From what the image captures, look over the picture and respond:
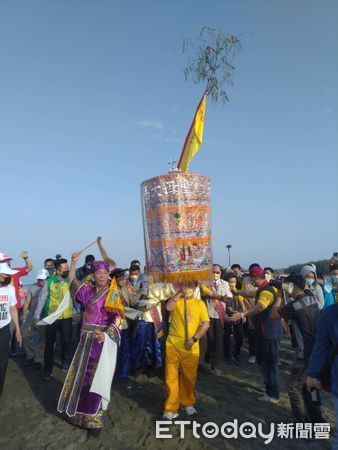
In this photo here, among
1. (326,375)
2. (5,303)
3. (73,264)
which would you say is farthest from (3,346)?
Result: (326,375)

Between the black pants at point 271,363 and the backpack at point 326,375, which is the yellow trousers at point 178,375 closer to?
the black pants at point 271,363

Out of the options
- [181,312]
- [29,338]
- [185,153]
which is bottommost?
[29,338]

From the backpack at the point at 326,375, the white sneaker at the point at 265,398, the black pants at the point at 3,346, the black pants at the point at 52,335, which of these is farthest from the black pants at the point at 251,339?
the black pants at the point at 3,346

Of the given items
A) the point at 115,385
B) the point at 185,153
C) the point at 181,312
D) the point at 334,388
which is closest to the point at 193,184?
the point at 185,153

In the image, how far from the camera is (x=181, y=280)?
13.8 ft

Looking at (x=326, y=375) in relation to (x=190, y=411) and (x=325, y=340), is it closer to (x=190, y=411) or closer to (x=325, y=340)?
(x=325, y=340)

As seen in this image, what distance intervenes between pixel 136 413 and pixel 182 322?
152 cm

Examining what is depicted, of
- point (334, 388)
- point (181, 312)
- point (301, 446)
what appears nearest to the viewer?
point (334, 388)

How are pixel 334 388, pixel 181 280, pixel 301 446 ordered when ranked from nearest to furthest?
pixel 334 388 → pixel 301 446 → pixel 181 280

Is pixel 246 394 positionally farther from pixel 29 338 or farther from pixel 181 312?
pixel 29 338

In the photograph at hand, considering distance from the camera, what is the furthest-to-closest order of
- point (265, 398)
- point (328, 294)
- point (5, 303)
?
point (328, 294), point (265, 398), point (5, 303)

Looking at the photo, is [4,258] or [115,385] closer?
[4,258]

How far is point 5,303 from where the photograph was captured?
16.4ft

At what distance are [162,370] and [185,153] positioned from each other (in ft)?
13.7
